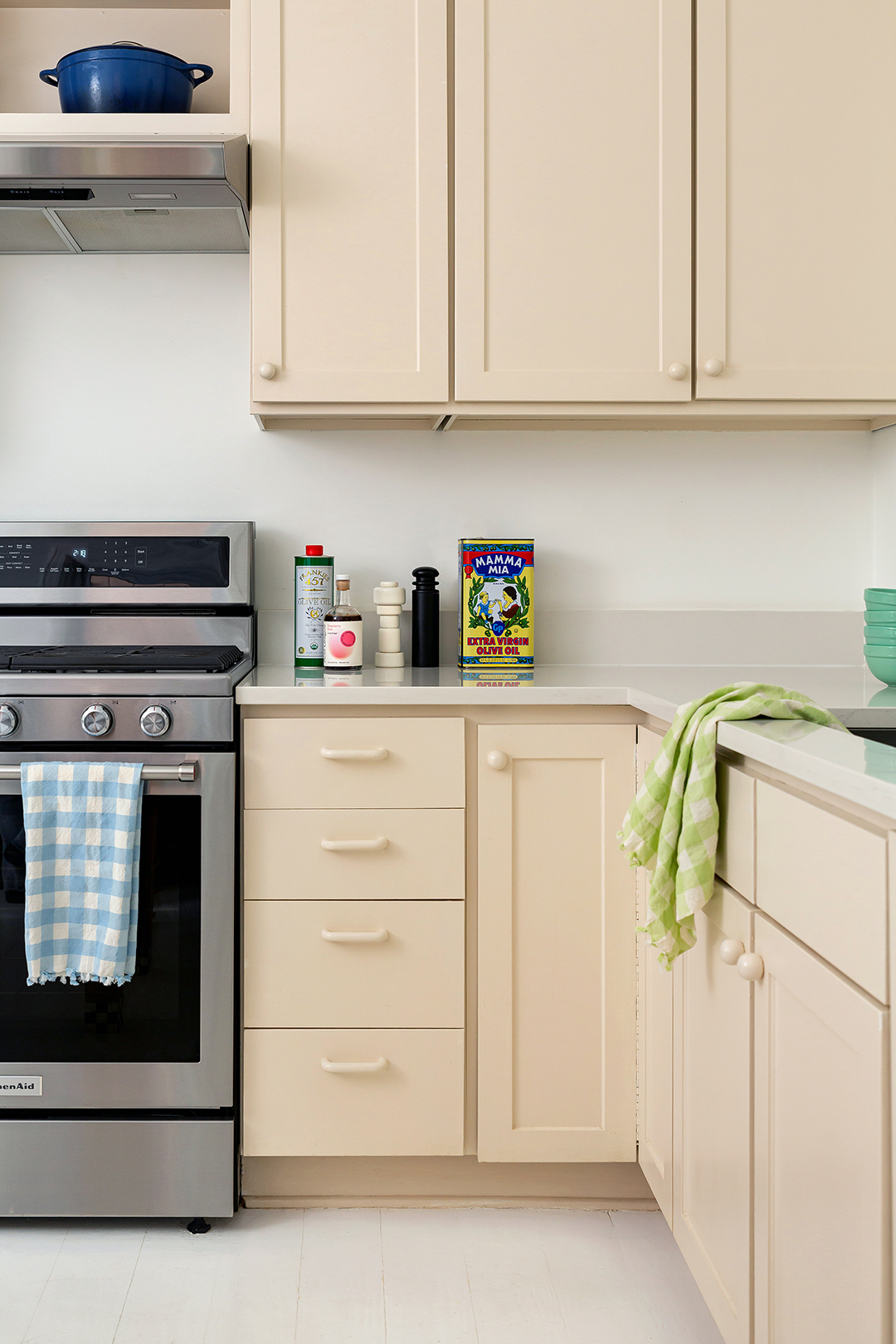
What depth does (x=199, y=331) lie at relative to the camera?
7.20 feet

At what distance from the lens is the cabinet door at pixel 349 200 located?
6.05 ft

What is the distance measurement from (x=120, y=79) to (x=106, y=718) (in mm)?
1206

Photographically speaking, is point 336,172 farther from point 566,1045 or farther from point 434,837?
point 566,1045

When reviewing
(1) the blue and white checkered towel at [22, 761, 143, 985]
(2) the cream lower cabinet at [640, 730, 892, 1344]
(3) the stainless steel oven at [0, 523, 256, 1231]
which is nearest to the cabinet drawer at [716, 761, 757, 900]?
(2) the cream lower cabinet at [640, 730, 892, 1344]

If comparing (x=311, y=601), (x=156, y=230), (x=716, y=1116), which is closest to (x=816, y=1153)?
(x=716, y=1116)

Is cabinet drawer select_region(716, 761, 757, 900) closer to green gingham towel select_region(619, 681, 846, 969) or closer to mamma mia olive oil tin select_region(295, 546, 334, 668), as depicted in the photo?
green gingham towel select_region(619, 681, 846, 969)

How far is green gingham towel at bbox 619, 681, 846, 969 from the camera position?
1.20m

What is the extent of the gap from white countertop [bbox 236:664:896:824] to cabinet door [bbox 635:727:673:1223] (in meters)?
0.14

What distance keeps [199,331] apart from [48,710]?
993mm

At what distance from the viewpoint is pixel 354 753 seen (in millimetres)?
1697

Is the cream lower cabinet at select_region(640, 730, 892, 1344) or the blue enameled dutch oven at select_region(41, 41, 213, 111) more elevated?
the blue enameled dutch oven at select_region(41, 41, 213, 111)

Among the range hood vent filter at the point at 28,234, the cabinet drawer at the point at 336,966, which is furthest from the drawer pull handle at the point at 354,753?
the range hood vent filter at the point at 28,234

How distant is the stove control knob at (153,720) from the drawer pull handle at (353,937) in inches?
17.5

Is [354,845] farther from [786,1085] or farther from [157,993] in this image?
[786,1085]
